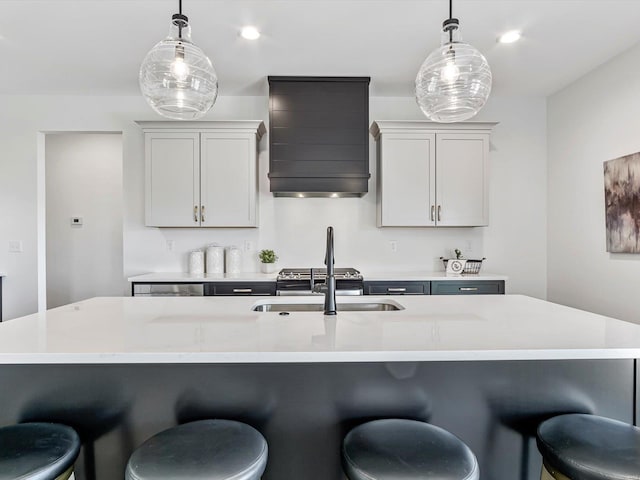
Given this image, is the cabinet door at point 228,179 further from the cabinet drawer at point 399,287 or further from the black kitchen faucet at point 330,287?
the black kitchen faucet at point 330,287

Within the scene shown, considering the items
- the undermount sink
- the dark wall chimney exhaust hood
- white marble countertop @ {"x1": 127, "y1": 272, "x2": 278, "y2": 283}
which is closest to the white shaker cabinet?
the dark wall chimney exhaust hood

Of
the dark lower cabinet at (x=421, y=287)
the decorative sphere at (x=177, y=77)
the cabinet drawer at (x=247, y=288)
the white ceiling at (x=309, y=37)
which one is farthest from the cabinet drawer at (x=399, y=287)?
the decorative sphere at (x=177, y=77)

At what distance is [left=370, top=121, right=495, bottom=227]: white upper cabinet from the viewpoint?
137 inches

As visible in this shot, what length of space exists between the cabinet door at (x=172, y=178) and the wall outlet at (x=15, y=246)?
150 centimetres

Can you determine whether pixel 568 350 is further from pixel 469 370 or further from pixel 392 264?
pixel 392 264

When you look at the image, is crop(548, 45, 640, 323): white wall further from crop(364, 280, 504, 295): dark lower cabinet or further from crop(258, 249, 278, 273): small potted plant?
crop(258, 249, 278, 273): small potted plant

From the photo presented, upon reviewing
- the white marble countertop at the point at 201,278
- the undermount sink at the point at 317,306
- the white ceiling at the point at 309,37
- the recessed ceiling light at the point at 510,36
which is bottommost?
the undermount sink at the point at 317,306

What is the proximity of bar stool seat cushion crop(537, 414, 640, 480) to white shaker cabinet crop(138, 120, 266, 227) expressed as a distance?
2804 mm

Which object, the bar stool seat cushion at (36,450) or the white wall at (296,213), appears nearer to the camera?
the bar stool seat cushion at (36,450)

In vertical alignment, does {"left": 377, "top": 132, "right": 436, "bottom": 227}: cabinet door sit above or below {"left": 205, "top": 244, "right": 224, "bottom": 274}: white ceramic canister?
above

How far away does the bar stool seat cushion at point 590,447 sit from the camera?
1.02 m

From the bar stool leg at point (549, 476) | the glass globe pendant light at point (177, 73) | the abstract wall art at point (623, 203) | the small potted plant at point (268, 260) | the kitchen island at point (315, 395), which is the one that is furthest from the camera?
the small potted plant at point (268, 260)

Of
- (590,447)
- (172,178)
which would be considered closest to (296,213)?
(172,178)

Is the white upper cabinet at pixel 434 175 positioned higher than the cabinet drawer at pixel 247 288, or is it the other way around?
the white upper cabinet at pixel 434 175
